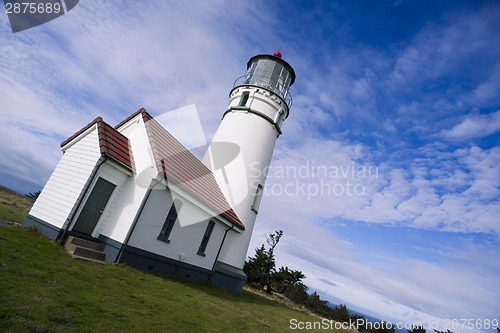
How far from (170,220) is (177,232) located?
27.0 inches

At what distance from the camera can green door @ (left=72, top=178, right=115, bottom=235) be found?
9914 millimetres

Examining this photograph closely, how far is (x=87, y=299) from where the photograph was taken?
5.96 m

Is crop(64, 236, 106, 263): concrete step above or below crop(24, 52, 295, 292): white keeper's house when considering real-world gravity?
below

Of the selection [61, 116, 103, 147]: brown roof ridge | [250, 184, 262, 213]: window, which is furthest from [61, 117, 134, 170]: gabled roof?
[250, 184, 262, 213]: window

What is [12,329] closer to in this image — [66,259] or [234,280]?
[66,259]

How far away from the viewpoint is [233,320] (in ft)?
28.4

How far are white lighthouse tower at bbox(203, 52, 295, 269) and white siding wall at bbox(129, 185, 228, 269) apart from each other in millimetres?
1556

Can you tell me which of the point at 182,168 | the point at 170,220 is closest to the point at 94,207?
the point at 170,220

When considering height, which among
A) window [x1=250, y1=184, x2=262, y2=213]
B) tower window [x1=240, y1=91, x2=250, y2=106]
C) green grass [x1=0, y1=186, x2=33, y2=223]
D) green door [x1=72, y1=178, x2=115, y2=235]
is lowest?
green grass [x1=0, y1=186, x2=33, y2=223]

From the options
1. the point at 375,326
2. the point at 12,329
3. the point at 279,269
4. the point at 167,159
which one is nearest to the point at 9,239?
the point at 12,329

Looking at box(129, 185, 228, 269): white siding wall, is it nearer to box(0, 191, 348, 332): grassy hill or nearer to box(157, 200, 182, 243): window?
box(157, 200, 182, 243): window

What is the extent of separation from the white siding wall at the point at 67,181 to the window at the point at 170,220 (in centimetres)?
352

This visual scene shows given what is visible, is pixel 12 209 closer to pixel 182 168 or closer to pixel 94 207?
pixel 94 207

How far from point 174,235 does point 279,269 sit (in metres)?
13.7
